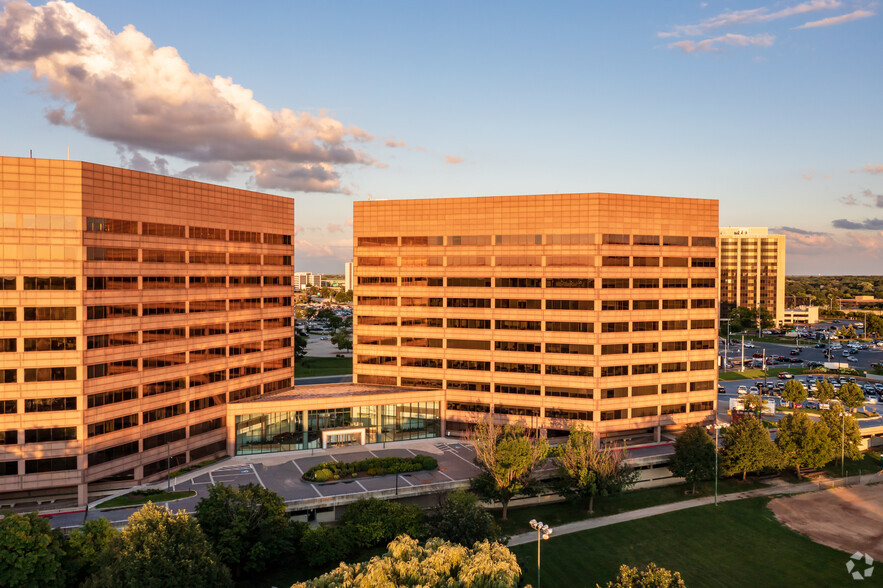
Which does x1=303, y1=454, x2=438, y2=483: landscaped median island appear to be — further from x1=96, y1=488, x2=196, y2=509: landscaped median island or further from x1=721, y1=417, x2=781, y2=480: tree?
x1=721, y1=417, x2=781, y2=480: tree

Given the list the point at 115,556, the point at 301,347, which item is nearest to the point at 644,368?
the point at 115,556

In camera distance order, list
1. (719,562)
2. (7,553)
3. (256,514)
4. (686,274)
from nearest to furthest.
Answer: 1. (7,553)
2. (256,514)
3. (719,562)
4. (686,274)

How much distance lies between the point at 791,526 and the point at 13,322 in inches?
3614

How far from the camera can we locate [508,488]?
218 feet

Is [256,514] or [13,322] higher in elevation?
[13,322]

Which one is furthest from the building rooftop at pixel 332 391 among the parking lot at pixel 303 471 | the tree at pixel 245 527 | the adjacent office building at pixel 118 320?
the tree at pixel 245 527

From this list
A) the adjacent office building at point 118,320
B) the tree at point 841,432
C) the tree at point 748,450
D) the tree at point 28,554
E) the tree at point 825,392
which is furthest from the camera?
the tree at point 825,392

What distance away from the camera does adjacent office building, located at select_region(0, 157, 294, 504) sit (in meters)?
62.5

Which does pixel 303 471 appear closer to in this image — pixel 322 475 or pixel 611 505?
pixel 322 475

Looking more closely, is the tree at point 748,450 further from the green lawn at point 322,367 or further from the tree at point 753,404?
the green lawn at point 322,367

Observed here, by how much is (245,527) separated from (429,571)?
27840 mm

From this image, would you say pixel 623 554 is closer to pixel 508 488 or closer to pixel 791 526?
pixel 508 488

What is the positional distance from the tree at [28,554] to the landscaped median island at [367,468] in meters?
29.3

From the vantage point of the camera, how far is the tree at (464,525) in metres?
55.0
